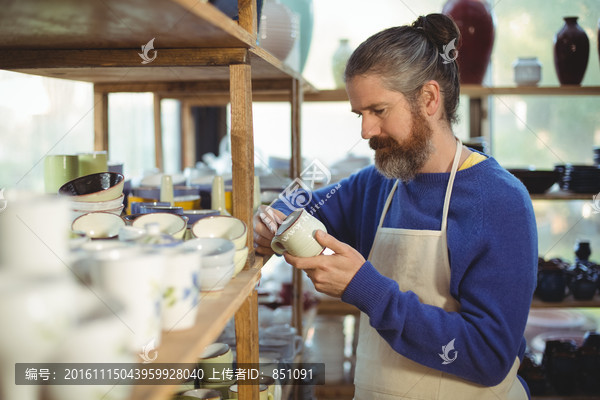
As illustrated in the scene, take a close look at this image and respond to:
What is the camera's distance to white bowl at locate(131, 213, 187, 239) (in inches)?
34.3

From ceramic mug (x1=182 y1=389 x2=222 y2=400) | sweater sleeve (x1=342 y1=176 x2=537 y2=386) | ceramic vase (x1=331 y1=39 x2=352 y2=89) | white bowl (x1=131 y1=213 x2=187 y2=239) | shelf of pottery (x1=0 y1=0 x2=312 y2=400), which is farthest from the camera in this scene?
ceramic vase (x1=331 y1=39 x2=352 y2=89)

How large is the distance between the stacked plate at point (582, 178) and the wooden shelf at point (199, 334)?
2.23 m

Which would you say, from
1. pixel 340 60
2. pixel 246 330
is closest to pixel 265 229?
pixel 246 330

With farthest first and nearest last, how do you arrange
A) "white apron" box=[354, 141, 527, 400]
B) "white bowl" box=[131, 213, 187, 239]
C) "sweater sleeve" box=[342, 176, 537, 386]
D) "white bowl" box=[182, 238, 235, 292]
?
"white apron" box=[354, 141, 527, 400] → "sweater sleeve" box=[342, 176, 537, 386] → "white bowl" box=[131, 213, 187, 239] → "white bowl" box=[182, 238, 235, 292]

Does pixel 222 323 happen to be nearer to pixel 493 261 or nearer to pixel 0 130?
pixel 493 261

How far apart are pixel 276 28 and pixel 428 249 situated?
4.06ft

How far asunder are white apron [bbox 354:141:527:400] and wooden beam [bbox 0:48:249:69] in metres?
0.72

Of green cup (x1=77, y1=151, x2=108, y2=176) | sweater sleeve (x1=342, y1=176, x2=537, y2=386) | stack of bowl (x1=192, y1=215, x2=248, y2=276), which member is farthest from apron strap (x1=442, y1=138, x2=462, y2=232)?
green cup (x1=77, y1=151, x2=108, y2=176)

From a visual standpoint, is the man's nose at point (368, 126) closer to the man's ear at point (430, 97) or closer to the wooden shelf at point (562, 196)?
the man's ear at point (430, 97)

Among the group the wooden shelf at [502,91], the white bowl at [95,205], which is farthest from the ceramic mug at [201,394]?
the wooden shelf at [502,91]

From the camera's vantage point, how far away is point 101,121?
1830 mm

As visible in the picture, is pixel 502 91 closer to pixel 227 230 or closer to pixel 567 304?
pixel 567 304

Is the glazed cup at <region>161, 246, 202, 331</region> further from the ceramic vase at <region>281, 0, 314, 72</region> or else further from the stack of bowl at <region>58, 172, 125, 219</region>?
the ceramic vase at <region>281, 0, 314, 72</region>

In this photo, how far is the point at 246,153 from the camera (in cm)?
103
